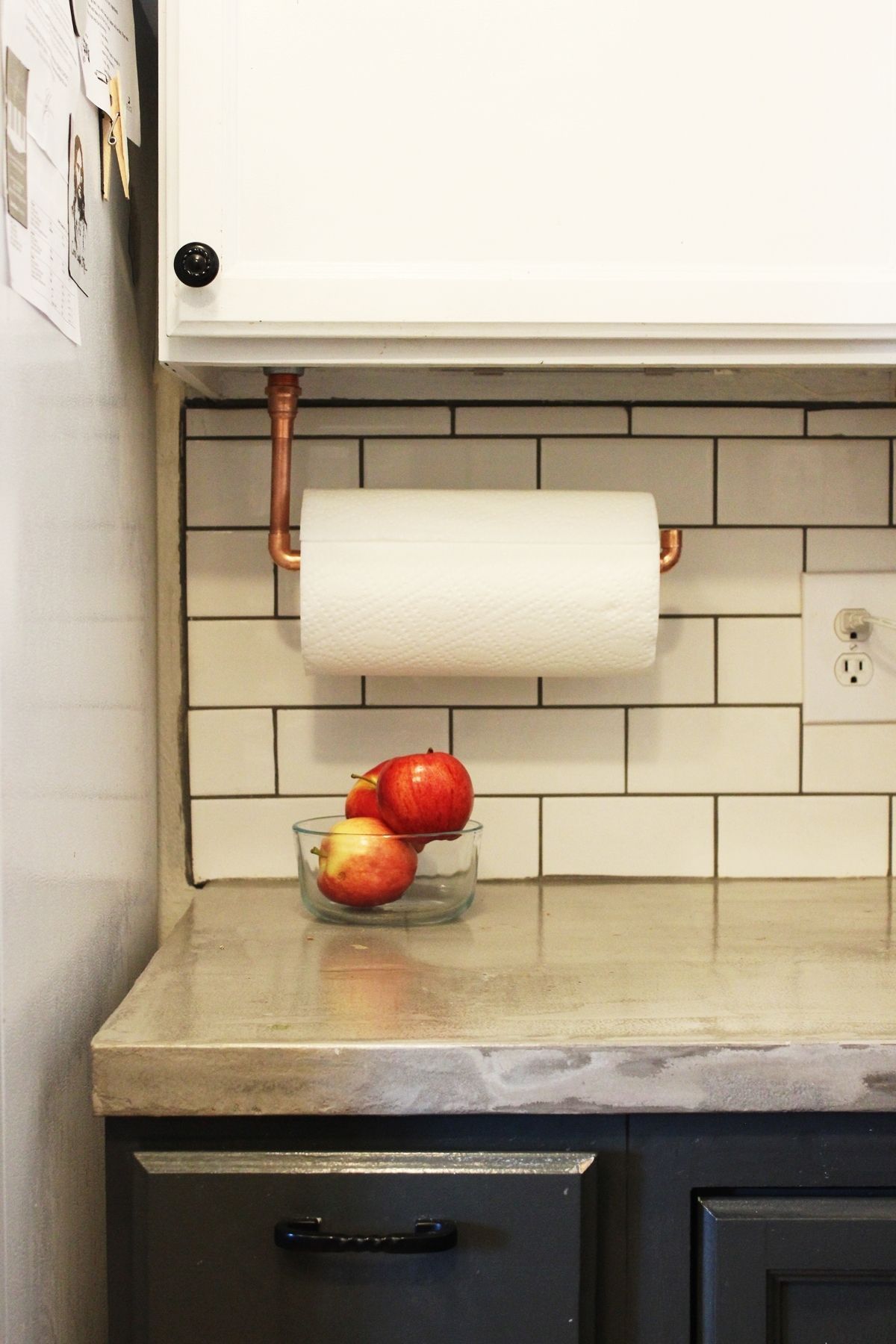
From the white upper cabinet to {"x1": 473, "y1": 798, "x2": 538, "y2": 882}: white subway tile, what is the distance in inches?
20.4

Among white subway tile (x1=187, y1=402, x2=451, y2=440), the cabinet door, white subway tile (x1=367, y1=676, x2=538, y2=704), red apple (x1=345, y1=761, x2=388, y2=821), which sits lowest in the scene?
the cabinet door

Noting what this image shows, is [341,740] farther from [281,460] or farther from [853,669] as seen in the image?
[853,669]

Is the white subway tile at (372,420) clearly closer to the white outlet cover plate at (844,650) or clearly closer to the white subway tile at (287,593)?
the white subway tile at (287,593)

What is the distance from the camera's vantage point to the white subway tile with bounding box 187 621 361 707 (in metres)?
1.24

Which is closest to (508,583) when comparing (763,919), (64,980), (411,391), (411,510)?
(411,510)

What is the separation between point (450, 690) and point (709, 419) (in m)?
0.41

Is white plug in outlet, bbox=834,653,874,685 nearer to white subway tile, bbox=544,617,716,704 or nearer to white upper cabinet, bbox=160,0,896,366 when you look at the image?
white subway tile, bbox=544,617,716,704

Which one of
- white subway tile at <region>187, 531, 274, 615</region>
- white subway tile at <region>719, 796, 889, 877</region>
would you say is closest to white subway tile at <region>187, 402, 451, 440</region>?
white subway tile at <region>187, 531, 274, 615</region>

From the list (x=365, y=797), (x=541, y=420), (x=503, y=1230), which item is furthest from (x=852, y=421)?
(x=503, y=1230)

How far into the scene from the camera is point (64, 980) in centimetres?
85

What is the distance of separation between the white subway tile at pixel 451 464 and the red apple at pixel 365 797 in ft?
1.08

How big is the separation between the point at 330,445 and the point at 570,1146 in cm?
76

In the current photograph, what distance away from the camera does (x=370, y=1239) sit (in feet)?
2.45

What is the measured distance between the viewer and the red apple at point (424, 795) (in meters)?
1.04
